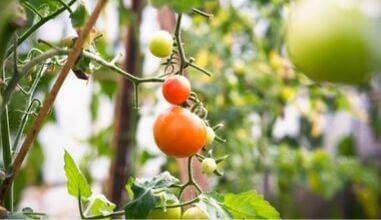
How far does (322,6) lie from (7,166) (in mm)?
316

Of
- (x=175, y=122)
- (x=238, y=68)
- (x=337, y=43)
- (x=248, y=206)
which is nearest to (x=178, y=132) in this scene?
(x=175, y=122)

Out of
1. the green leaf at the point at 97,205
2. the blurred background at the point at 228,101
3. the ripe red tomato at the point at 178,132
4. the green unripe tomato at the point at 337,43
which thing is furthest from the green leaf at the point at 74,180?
the blurred background at the point at 228,101

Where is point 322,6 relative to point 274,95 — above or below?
below

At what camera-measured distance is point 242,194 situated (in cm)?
56

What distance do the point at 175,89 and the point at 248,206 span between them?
0.12 m

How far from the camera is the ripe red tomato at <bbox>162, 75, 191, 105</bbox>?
1.72 feet

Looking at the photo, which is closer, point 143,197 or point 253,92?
point 143,197

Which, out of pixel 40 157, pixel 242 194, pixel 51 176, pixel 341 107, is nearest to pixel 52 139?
pixel 51 176

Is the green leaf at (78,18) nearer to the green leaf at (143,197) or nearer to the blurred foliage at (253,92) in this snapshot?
the green leaf at (143,197)

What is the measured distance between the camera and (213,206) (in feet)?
1.73

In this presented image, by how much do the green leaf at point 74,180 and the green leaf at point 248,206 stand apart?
0.13 metres

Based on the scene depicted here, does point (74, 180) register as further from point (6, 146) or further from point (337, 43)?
point (337, 43)

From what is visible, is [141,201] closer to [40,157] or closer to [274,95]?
[274,95]

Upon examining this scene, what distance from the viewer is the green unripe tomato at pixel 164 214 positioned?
51 centimetres
